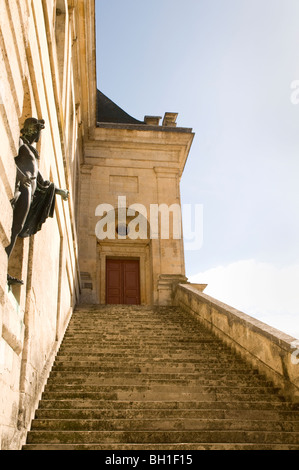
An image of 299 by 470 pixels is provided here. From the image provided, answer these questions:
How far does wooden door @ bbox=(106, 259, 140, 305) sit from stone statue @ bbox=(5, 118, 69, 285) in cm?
998

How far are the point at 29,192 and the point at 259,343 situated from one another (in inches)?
170

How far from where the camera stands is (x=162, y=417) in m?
5.23

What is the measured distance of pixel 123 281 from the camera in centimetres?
1478

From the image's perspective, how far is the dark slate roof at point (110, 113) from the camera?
1831cm

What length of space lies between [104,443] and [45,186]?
2649 mm

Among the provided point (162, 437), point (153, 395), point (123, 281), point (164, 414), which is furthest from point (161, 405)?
point (123, 281)

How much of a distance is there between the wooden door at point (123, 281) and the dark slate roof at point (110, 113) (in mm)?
6349

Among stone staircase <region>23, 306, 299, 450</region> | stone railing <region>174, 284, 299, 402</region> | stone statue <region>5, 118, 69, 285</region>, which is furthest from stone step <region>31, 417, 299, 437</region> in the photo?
stone statue <region>5, 118, 69, 285</region>

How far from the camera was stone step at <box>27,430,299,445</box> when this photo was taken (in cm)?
466

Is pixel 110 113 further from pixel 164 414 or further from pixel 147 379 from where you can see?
pixel 164 414

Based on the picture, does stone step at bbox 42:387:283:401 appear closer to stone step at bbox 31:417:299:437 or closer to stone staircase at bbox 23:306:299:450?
stone staircase at bbox 23:306:299:450

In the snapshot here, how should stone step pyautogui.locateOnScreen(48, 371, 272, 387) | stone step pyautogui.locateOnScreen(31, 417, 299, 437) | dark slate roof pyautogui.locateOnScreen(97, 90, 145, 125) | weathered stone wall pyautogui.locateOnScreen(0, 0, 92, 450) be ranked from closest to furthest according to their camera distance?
weathered stone wall pyautogui.locateOnScreen(0, 0, 92, 450)
stone step pyautogui.locateOnScreen(31, 417, 299, 437)
stone step pyautogui.locateOnScreen(48, 371, 272, 387)
dark slate roof pyautogui.locateOnScreen(97, 90, 145, 125)
